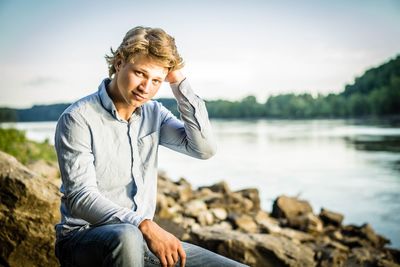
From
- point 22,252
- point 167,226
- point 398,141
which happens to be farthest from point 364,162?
point 22,252

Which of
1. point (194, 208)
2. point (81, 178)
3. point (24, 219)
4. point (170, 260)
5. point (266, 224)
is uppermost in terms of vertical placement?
point (81, 178)

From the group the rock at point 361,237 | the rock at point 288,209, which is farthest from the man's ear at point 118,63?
the rock at point 288,209

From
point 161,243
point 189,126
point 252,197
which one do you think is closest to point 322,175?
point 252,197

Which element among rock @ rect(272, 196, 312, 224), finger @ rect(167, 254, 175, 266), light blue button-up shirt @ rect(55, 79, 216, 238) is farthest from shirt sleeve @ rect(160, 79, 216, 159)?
rock @ rect(272, 196, 312, 224)

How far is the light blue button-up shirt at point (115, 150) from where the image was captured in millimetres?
1621

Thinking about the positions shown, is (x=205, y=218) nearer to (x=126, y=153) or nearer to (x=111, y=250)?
(x=126, y=153)

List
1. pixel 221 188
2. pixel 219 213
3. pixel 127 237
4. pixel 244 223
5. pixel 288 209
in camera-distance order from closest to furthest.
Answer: pixel 127 237 < pixel 244 223 < pixel 219 213 < pixel 288 209 < pixel 221 188

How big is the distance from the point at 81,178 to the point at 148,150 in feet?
1.30

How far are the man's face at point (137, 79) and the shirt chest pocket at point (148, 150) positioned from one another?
0.18m

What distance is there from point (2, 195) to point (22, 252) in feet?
1.27

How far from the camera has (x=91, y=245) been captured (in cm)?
154

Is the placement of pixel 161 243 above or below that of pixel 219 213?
above

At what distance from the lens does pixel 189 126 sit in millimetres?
1982

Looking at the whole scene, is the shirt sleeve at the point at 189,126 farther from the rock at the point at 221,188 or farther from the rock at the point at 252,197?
the rock at the point at 221,188
